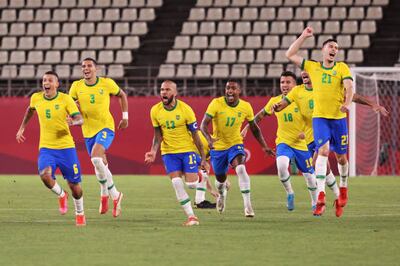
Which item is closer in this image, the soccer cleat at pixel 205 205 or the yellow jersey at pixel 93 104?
the yellow jersey at pixel 93 104

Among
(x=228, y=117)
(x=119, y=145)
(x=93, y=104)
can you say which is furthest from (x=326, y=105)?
(x=119, y=145)

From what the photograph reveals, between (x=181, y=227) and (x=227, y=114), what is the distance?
2910mm

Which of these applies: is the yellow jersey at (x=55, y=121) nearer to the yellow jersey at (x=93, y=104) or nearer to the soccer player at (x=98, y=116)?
the soccer player at (x=98, y=116)

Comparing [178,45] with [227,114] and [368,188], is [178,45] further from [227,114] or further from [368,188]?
[227,114]

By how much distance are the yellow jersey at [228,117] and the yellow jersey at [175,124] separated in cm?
158

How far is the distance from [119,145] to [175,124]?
18.2 meters

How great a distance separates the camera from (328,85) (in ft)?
46.6

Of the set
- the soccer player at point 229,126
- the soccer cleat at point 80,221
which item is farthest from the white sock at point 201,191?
the soccer cleat at point 80,221

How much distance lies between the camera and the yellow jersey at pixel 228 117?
15.2m

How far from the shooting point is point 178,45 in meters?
34.6

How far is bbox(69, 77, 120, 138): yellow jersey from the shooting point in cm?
1565

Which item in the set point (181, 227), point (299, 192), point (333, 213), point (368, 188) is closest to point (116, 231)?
point (181, 227)

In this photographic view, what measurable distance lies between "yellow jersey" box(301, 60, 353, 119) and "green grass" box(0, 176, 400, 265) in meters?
1.48

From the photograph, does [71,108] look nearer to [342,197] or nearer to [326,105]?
[326,105]
